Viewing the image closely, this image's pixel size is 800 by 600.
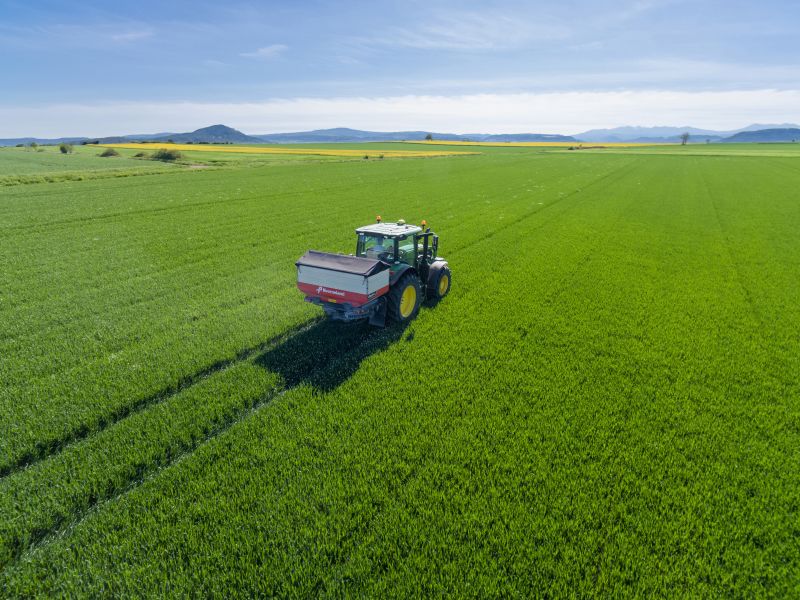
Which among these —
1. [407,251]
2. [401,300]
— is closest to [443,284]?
[407,251]

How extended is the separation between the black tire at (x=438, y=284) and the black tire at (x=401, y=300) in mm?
750

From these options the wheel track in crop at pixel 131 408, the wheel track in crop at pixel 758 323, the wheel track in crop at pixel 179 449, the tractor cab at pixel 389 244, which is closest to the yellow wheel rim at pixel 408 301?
the tractor cab at pixel 389 244

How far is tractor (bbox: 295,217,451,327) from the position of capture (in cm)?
838

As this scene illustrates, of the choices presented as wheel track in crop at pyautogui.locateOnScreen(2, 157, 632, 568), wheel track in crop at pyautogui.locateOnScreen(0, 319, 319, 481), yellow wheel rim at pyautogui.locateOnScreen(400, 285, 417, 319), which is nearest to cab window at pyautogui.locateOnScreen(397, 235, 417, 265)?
yellow wheel rim at pyautogui.locateOnScreen(400, 285, 417, 319)

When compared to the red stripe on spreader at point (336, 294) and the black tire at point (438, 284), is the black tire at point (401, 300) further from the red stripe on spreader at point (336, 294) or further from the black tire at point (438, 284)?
the black tire at point (438, 284)

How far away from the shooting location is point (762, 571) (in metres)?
4.18

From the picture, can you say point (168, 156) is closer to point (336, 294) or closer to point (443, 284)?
point (443, 284)

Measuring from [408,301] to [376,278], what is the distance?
5.25ft

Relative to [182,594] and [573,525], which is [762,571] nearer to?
[573,525]

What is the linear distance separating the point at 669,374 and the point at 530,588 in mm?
5544

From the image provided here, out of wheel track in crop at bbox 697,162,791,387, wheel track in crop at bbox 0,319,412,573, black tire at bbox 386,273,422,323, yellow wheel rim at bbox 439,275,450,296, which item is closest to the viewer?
wheel track in crop at bbox 0,319,412,573

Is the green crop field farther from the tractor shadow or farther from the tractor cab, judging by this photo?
the tractor cab

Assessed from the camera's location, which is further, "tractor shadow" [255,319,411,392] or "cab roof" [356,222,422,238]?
"cab roof" [356,222,422,238]

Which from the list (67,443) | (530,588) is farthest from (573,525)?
(67,443)
